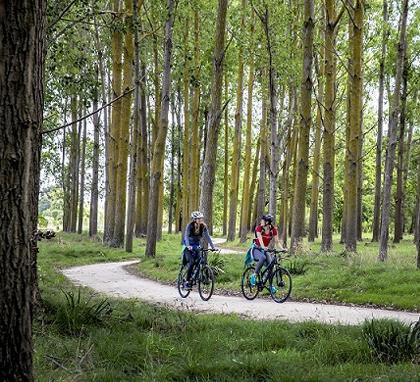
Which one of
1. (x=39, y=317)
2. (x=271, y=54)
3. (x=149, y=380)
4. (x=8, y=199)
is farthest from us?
(x=271, y=54)

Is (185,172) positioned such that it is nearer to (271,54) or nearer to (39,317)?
(271,54)

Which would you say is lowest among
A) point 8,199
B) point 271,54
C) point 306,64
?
point 8,199

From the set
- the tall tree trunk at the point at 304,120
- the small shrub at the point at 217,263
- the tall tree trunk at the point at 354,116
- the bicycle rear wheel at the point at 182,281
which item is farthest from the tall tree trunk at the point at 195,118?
the bicycle rear wheel at the point at 182,281

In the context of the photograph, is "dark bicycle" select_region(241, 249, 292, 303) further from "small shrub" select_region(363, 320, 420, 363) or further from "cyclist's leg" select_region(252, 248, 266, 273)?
"small shrub" select_region(363, 320, 420, 363)

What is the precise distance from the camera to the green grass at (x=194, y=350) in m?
5.33

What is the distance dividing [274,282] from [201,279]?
5.84 feet

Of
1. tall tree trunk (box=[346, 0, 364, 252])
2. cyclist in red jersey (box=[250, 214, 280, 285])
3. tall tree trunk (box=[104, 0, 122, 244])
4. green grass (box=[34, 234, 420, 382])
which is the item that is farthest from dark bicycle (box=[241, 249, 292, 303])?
tall tree trunk (box=[104, 0, 122, 244])

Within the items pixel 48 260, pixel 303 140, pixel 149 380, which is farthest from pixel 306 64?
pixel 149 380

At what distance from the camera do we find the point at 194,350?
6359 mm

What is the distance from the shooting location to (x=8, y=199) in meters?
3.55

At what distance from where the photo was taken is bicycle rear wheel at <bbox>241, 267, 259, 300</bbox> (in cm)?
1277

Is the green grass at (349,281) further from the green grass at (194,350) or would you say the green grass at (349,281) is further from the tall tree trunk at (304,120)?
the green grass at (194,350)

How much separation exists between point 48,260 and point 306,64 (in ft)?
41.7

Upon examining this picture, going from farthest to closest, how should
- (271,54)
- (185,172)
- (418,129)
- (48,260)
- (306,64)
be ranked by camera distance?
1. (418,129)
2. (185,172)
3. (271,54)
4. (48,260)
5. (306,64)
